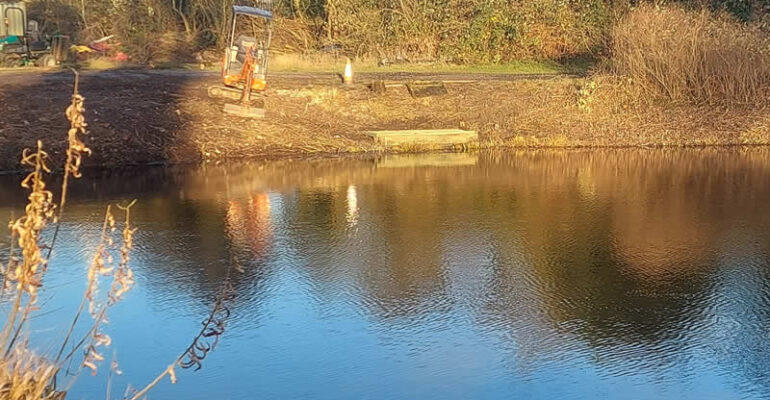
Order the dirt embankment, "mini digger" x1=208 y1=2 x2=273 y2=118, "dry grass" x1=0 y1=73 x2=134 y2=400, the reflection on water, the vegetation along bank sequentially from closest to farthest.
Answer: "dry grass" x1=0 y1=73 x2=134 y2=400, the reflection on water, the dirt embankment, "mini digger" x1=208 y1=2 x2=273 y2=118, the vegetation along bank

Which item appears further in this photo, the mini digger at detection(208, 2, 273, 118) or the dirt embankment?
the mini digger at detection(208, 2, 273, 118)

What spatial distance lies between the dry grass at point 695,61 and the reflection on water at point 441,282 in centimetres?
635

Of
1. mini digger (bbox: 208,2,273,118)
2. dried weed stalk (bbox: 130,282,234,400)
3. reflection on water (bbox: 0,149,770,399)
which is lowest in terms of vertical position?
reflection on water (bbox: 0,149,770,399)

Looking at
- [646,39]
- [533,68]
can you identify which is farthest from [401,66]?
[646,39]

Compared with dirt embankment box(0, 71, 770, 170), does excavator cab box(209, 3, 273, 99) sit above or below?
above

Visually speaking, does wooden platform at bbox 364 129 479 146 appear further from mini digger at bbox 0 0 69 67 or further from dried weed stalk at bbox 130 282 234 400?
dried weed stalk at bbox 130 282 234 400

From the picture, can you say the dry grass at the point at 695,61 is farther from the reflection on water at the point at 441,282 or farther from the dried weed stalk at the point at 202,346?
the dried weed stalk at the point at 202,346

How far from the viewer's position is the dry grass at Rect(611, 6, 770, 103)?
24.1 meters

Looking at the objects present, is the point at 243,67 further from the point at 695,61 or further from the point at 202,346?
the point at 202,346

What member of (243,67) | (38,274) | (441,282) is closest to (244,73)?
(243,67)

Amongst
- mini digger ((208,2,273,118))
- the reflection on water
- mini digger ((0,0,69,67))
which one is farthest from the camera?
mini digger ((0,0,69,67))

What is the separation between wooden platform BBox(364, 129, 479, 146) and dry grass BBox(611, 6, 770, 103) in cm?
512

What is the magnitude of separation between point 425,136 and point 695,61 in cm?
734

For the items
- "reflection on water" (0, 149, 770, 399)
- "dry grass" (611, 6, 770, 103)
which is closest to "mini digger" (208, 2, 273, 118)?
"reflection on water" (0, 149, 770, 399)
